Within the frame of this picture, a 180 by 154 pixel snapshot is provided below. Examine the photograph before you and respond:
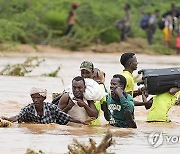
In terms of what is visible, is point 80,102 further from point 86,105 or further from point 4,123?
point 4,123

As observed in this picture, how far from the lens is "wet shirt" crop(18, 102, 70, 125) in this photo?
10.4 metres

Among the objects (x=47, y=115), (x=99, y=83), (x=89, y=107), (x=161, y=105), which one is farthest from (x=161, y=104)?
(x=47, y=115)

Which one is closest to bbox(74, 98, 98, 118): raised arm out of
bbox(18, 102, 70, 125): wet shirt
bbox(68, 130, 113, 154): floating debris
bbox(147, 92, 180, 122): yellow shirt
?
bbox(18, 102, 70, 125): wet shirt

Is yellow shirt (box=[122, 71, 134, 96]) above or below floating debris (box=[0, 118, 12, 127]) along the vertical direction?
above

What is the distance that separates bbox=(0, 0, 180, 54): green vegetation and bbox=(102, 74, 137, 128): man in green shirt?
16.1m

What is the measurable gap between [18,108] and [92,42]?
18055 mm

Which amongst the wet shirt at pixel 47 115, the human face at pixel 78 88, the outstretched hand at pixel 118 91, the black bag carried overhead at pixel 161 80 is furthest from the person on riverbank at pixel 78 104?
the black bag carried overhead at pixel 161 80

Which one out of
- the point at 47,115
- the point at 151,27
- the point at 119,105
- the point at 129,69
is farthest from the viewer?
the point at 151,27

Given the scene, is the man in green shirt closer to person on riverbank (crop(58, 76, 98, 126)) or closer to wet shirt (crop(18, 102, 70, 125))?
person on riverbank (crop(58, 76, 98, 126))

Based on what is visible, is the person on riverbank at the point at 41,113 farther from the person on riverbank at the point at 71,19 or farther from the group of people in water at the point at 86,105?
the person on riverbank at the point at 71,19

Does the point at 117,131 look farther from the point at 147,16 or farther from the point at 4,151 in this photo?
the point at 147,16

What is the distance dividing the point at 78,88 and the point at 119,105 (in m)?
0.55

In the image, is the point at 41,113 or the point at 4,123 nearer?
the point at 4,123

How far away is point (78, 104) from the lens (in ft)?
33.8
